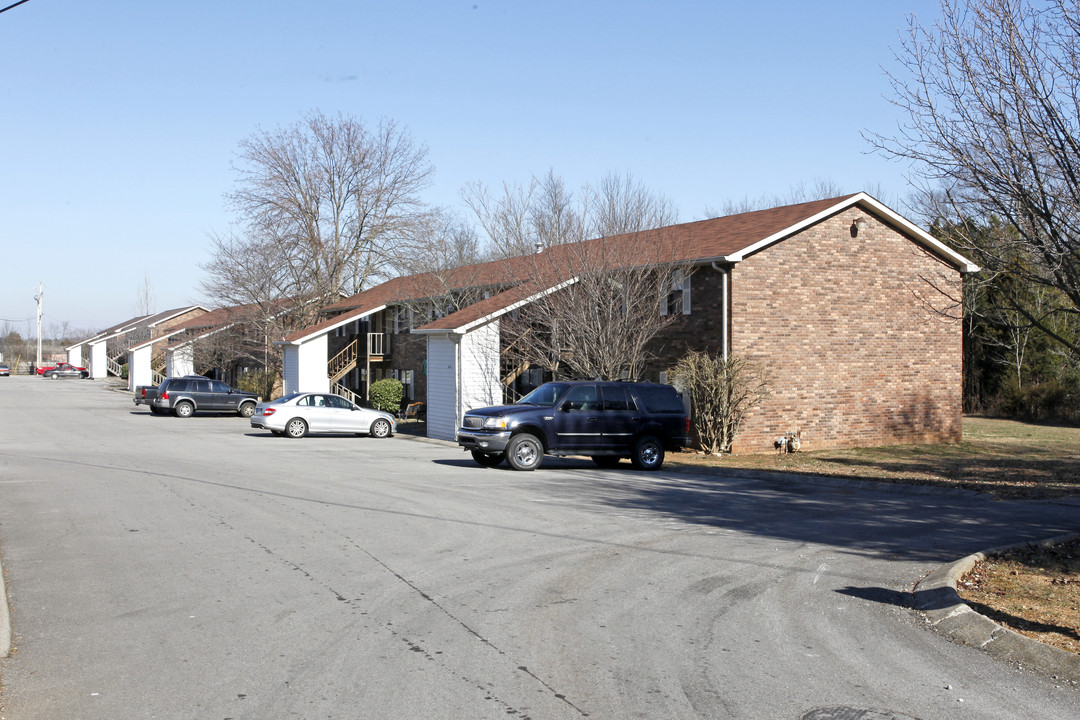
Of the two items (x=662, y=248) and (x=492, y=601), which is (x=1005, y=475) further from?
(x=492, y=601)

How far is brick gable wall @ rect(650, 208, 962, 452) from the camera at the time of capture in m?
24.0

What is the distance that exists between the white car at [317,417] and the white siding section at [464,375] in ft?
6.64

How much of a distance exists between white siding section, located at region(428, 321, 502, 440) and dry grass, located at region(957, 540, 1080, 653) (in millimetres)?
19026

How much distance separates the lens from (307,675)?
19.4 feet

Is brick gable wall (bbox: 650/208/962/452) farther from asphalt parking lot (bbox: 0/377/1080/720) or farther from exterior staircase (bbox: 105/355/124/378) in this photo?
exterior staircase (bbox: 105/355/124/378)

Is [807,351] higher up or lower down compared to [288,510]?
higher up

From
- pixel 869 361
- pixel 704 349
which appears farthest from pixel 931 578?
pixel 869 361

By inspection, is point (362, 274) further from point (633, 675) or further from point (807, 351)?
point (633, 675)

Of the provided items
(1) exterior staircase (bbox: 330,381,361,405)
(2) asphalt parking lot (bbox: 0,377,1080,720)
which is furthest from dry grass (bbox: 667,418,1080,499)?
(1) exterior staircase (bbox: 330,381,361,405)

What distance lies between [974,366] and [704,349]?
22.5 metres

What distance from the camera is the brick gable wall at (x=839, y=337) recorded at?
2402 cm

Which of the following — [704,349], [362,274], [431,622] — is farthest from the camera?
[362,274]

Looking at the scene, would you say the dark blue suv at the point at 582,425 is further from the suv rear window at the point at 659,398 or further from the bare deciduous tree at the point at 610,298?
the bare deciduous tree at the point at 610,298

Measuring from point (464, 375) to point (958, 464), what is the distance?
13479mm
